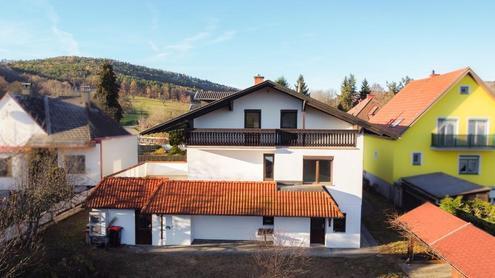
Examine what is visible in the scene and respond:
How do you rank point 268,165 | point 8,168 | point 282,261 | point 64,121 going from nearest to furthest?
point 282,261 → point 268,165 → point 8,168 → point 64,121

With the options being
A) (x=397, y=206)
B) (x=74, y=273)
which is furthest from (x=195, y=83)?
(x=74, y=273)

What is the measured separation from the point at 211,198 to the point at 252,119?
4978 millimetres

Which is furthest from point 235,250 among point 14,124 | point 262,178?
point 14,124

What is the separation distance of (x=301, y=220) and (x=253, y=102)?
689 cm

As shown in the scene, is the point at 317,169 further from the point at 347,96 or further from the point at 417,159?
the point at 347,96

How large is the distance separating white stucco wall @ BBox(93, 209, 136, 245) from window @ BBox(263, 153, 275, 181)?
7.28 meters

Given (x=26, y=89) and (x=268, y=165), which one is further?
(x=26, y=89)

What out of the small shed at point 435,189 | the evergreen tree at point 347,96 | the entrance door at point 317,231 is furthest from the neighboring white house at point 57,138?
the evergreen tree at point 347,96

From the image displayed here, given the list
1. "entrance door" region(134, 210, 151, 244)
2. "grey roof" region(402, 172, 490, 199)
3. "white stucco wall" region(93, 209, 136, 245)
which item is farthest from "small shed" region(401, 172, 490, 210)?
A: "white stucco wall" region(93, 209, 136, 245)

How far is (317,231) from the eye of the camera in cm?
1795

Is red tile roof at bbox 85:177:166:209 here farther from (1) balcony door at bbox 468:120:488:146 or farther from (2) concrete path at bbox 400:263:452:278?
(1) balcony door at bbox 468:120:488:146

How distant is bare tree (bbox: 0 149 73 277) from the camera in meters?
12.2

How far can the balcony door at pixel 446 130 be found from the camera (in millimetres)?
26312

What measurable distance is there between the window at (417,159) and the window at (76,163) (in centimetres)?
2546
